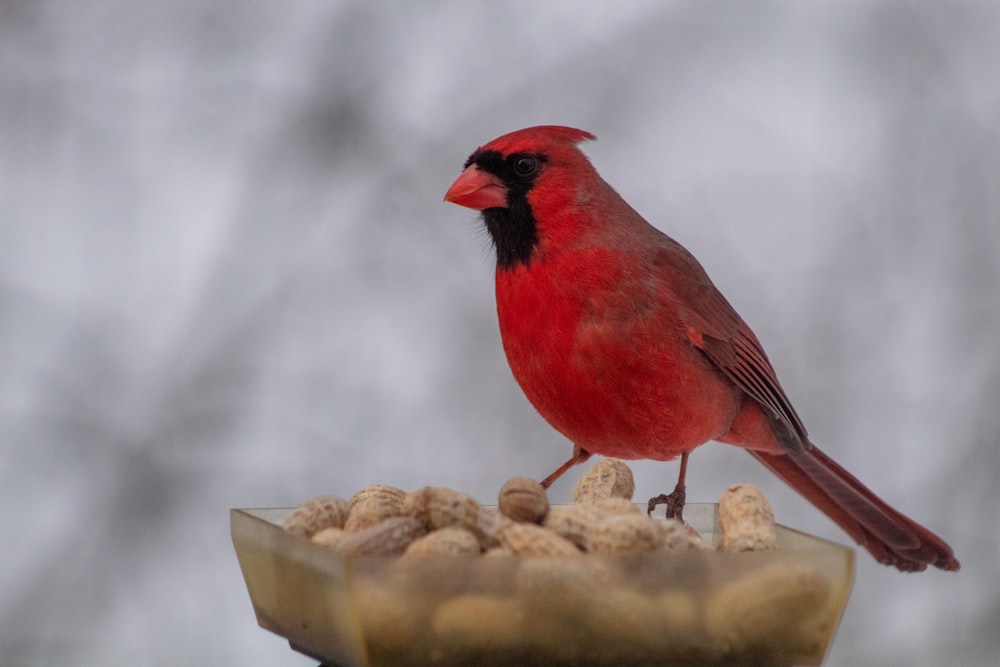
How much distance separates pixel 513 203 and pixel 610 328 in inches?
9.3

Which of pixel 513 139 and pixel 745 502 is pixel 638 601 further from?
pixel 513 139

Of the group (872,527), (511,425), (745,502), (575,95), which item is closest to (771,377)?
(872,527)

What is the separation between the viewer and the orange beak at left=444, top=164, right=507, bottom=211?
5.51 ft

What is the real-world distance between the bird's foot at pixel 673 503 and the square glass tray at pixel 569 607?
0.41 meters

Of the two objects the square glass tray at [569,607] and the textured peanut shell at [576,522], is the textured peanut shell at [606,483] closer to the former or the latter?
the textured peanut shell at [576,522]

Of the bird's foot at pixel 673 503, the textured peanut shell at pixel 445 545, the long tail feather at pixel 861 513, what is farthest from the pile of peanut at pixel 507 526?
the long tail feather at pixel 861 513

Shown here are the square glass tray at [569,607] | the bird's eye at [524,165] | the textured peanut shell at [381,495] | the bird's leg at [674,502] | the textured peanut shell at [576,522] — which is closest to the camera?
the square glass tray at [569,607]

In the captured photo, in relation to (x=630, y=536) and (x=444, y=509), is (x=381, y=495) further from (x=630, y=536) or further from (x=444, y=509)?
(x=630, y=536)

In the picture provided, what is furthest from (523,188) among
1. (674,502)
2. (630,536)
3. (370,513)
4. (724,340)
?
(630,536)

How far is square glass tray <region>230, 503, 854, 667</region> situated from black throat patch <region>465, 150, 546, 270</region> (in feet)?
2.10

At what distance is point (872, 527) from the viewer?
5.93 feet

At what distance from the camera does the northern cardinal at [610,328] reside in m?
1.62

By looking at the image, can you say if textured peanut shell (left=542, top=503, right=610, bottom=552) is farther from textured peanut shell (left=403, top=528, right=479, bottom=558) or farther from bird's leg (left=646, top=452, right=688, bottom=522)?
bird's leg (left=646, top=452, right=688, bottom=522)

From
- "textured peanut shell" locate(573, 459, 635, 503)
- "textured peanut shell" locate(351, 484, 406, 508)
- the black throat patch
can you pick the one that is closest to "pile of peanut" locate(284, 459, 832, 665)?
"textured peanut shell" locate(351, 484, 406, 508)
